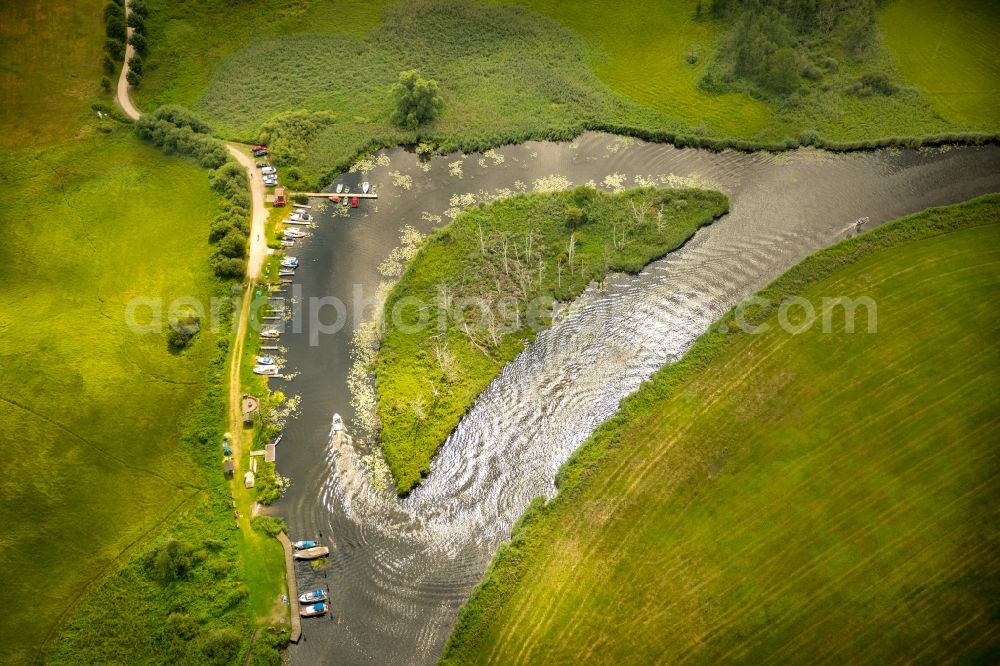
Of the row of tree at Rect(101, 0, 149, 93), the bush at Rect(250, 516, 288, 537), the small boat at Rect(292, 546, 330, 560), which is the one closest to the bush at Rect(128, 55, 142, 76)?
the row of tree at Rect(101, 0, 149, 93)

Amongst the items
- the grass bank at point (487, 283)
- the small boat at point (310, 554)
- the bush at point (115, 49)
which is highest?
the bush at point (115, 49)

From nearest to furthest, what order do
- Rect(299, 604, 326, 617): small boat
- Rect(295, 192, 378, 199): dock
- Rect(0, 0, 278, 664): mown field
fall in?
Rect(0, 0, 278, 664): mown field, Rect(299, 604, 326, 617): small boat, Rect(295, 192, 378, 199): dock

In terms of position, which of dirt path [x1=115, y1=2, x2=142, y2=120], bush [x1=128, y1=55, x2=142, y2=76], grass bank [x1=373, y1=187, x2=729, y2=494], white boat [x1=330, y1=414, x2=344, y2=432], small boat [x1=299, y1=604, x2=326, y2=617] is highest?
bush [x1=128, y1=55, x2=142, y2=76]

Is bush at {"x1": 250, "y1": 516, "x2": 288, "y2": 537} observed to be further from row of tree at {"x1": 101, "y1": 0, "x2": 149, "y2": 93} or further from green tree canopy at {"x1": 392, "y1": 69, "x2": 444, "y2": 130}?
row of tree at {"x1": 101, "y1": 0, "x2": 149, "y2": 93}

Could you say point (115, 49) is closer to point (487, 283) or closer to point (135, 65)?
point (135, 65)

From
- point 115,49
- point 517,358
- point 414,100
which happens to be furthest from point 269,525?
point 115,49

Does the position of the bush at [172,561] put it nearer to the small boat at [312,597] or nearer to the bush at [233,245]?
the small boat at [312,597]

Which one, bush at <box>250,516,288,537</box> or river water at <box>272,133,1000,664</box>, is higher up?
river water at <box>272,133,1000,664</box>

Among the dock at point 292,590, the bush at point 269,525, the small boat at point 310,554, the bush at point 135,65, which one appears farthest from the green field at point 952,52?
the bush at point 135,65
